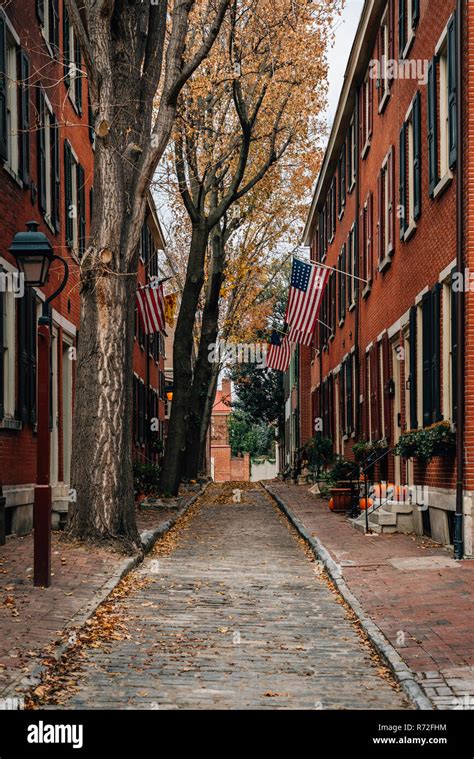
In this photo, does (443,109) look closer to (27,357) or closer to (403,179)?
(403,179)

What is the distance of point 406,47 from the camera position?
17.8 meters

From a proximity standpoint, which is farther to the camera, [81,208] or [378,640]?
[81,208]

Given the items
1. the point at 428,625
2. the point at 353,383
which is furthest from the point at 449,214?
the point at 353,383

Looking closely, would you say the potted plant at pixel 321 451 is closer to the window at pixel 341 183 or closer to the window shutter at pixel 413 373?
the window at pixel 341 183

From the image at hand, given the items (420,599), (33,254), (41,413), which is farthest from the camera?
(41,413)

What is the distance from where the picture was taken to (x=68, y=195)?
20406 mm

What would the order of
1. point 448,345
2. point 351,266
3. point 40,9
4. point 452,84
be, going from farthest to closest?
1. point 351,266
2. point 40,9
3. point 448,345
4. point 452,84

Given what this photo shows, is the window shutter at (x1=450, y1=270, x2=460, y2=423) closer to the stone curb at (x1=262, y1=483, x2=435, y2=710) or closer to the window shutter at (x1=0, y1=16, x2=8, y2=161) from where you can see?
the stone curb at (x1=262, y1=483, x2=435, y2=710)

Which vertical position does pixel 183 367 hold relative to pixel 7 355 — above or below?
above

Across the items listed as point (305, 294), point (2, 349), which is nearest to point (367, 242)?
point (305, 294)

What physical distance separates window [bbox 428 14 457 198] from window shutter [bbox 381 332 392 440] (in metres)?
5.62

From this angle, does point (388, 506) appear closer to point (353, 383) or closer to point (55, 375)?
point (55, 375)

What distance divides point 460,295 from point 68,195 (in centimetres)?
949
